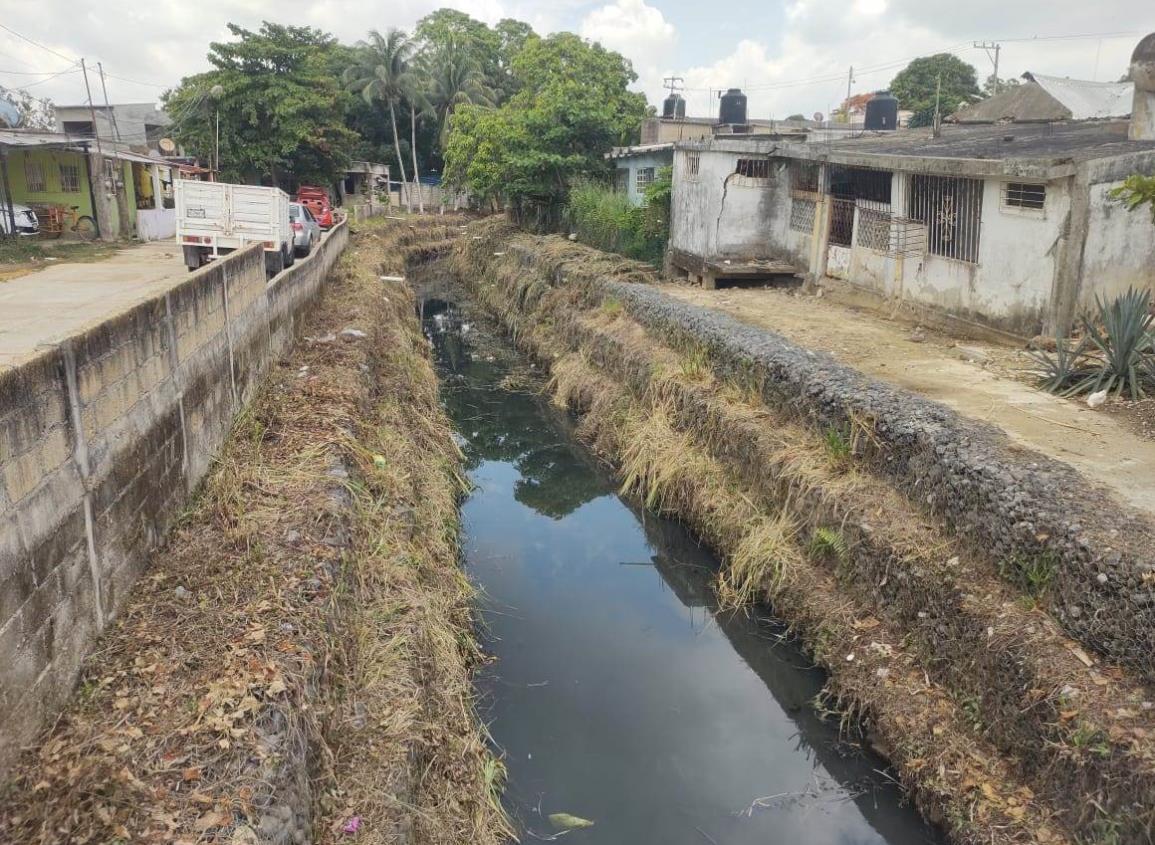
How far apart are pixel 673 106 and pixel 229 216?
2258 cm

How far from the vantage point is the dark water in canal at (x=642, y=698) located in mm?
6438

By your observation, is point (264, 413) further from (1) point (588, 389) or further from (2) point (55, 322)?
(1) point (588, 389)

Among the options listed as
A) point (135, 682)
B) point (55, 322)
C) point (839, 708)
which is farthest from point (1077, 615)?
point (55, 322)

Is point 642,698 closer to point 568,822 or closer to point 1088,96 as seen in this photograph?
point 568,822

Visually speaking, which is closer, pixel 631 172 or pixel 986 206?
pixel 986 206

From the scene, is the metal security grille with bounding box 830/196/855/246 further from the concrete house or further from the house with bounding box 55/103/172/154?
the house with bounding box 55/103/172/154

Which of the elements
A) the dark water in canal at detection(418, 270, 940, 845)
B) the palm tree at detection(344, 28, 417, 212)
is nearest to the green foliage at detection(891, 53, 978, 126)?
the palm tree at detection(344, 28, 417, 212)

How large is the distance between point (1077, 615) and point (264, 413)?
25.8ft

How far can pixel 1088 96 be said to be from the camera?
75.3 feet

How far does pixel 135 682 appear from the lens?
4.64 metres

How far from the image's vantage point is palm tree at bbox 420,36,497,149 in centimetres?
4572

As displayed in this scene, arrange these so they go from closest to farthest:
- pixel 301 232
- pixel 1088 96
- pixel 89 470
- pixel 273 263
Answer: pixel 89 470 < pixel 273 263 < pixel 301 232 < pixel 1088 96

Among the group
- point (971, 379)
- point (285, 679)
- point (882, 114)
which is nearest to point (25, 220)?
point (285, 679)

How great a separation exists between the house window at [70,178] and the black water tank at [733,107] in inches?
811
